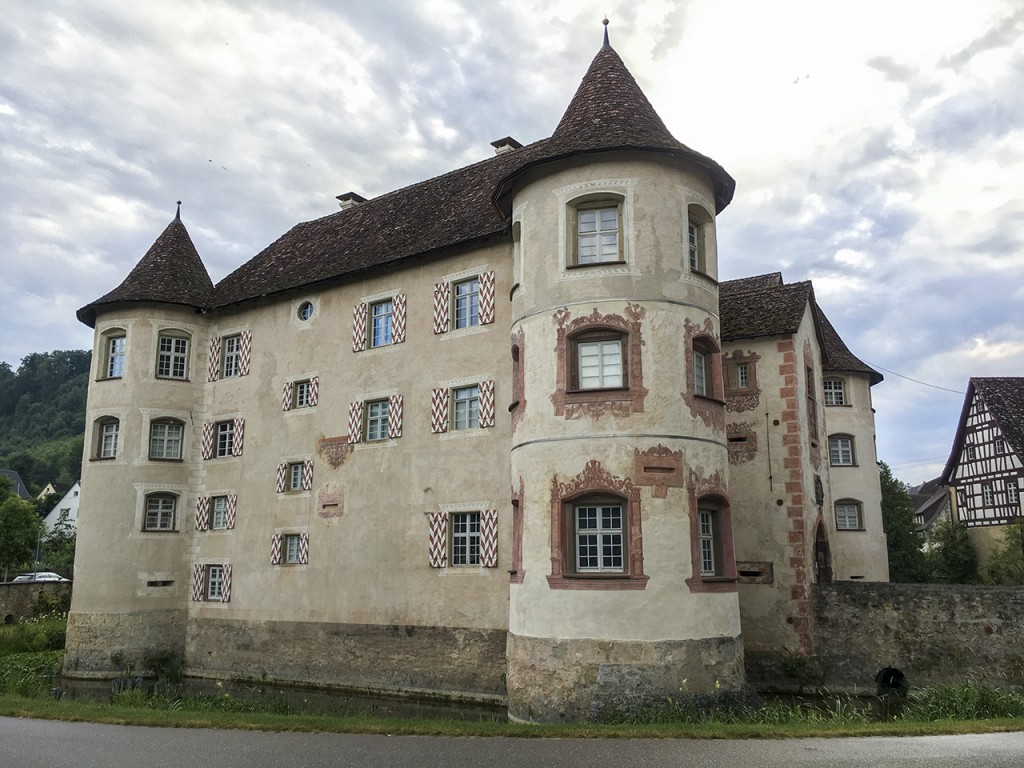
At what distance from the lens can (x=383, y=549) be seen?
2161 centimetres

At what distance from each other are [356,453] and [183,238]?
37.6 ft

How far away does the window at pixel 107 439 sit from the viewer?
25578 millimetres

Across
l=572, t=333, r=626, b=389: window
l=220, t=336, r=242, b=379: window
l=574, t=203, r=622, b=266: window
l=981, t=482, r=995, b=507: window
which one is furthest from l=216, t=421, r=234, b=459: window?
l=981, t=482, r=995, b=507: window

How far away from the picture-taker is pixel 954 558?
125 ft

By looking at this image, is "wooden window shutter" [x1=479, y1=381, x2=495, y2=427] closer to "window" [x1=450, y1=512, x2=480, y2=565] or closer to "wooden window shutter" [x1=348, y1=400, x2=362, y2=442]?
"window" [x1=450, y1=512, x2=480, y2=565]

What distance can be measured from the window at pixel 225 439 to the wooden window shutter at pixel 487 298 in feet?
30.8

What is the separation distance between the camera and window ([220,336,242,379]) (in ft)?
86.0

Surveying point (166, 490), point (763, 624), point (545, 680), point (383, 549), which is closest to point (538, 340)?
point (545, 680)

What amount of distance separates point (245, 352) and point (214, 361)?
1403mm

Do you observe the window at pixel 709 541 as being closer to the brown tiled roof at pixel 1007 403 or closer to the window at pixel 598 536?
the window at pixel 598 536

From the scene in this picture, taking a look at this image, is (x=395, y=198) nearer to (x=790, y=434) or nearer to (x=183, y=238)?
(x=183, y=238)

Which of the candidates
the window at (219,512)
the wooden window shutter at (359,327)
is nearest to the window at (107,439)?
the window at (219,512)

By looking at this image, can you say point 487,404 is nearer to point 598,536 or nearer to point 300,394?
point 598,536

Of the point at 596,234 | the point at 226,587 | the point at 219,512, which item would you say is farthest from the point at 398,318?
the point at 226,587
